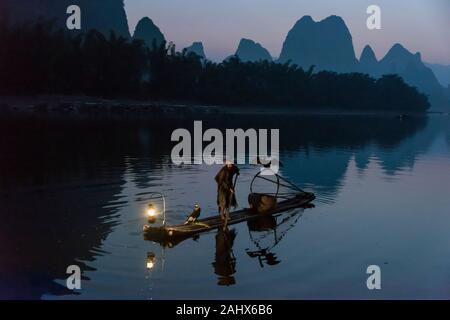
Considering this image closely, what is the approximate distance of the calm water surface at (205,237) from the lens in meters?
13.3

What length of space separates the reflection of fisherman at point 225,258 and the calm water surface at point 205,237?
0.06 metres

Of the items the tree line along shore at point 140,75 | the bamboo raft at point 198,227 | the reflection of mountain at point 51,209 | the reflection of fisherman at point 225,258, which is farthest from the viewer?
the tree line along shore at point 140,75

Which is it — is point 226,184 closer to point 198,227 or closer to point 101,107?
point 198,227

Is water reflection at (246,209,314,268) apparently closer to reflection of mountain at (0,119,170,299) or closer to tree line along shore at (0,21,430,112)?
reflection of mountain at (0,119,170,299)

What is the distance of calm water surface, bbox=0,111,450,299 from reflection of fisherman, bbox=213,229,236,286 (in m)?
0.06

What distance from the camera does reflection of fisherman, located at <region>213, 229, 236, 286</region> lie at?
13867 mm

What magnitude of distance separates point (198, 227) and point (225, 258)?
2.25 metres

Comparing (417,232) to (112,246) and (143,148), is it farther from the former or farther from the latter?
(143,148)

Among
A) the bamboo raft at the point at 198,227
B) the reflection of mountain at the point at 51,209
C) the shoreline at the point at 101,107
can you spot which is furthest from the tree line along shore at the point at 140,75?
the bamboo raft at the point at 198,227

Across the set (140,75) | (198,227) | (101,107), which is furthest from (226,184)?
(140,75)

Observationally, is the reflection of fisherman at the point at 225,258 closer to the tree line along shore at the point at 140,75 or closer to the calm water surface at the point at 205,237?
the calm water surface at the point at 205,237

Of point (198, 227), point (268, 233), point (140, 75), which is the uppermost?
point (140, 75)

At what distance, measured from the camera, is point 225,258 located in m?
15.5

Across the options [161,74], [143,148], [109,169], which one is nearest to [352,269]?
[109,169]
